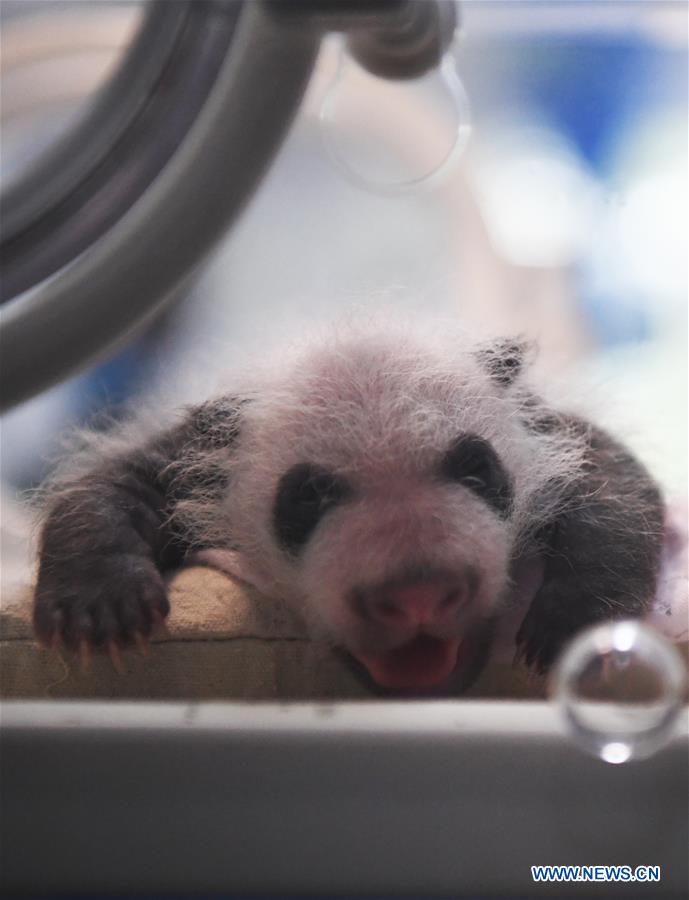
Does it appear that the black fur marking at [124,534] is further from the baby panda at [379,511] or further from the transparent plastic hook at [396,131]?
the transparent plastic hook at [396,131]

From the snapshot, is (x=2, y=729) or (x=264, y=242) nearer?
(x=2, y=729)

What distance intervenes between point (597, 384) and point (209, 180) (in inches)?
36.2

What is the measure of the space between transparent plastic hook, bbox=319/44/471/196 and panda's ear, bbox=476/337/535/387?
0.22 metres

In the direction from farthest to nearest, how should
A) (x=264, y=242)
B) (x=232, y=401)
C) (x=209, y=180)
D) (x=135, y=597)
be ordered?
(x=264, y=242) < (x=232, y=401) < (x=135, y=597) < (x=209, y=180)

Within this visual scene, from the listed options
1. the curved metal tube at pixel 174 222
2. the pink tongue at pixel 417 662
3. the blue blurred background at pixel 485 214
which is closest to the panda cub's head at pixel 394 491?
the pink tongue at pixel 417 662

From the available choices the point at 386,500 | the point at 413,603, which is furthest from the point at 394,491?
the point at 413,603

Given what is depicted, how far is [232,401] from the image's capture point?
1326 mm

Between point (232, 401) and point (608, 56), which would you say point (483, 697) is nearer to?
point (232, 401)

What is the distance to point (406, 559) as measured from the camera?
1.05 metres

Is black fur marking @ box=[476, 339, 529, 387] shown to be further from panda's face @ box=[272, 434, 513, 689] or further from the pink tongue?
the pink tongue

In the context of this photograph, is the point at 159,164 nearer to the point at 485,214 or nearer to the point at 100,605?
the point at 100,605

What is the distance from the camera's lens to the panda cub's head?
108 centimetres

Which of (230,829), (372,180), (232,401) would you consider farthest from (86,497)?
(230,829)

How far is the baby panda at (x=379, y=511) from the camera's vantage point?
1096 millimetres
